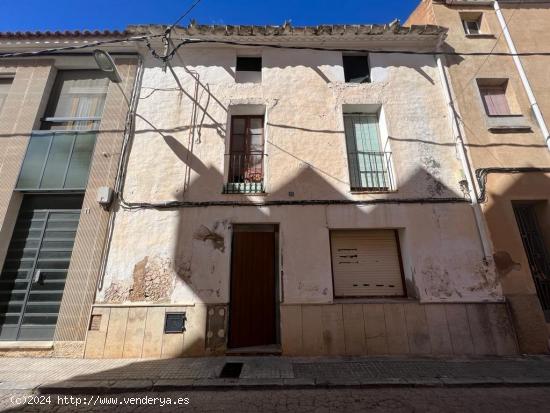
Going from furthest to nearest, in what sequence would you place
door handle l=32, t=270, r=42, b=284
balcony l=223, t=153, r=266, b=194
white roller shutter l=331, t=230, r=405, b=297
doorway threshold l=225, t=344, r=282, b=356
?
balcony l=223, t=153, r=266, b=194, white roller shutter l=331, t=230, r=405, b=297, door handle l=32, t=270, r=42, b=284, doorway threshold l=225, t=344, r=282, b=356

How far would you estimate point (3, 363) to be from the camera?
4.43 meters

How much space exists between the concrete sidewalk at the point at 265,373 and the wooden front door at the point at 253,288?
0.55 meters

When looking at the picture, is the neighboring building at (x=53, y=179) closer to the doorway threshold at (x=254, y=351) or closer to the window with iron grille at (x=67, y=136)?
the window with iron grille at (x=67, y=136)

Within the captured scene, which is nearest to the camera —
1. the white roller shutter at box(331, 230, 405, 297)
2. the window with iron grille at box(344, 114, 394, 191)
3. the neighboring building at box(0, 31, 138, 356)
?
the neighboring building at box(0, 31, 138, 356)

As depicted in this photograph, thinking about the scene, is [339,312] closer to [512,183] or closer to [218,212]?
[218,212]

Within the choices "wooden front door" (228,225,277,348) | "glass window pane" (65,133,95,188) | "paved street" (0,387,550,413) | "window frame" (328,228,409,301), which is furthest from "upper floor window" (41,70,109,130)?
Answer: "window frame" (328,228,409,301)

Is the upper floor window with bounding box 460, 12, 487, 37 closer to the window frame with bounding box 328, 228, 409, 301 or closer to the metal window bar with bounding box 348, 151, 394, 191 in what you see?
the metal window bar with bounding box 348, 151, 394, 191

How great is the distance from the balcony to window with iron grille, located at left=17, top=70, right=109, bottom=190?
3.08m

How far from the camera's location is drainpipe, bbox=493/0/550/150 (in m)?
6.03

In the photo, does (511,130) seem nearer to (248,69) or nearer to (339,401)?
(248,69)

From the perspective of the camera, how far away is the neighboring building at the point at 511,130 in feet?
16.8

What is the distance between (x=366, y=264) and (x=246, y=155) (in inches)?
142

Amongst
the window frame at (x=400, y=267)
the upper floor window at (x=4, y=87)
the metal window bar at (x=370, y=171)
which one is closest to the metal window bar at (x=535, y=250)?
the window frame at (x=400, y=267)

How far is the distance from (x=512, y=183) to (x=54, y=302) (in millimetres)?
9572
